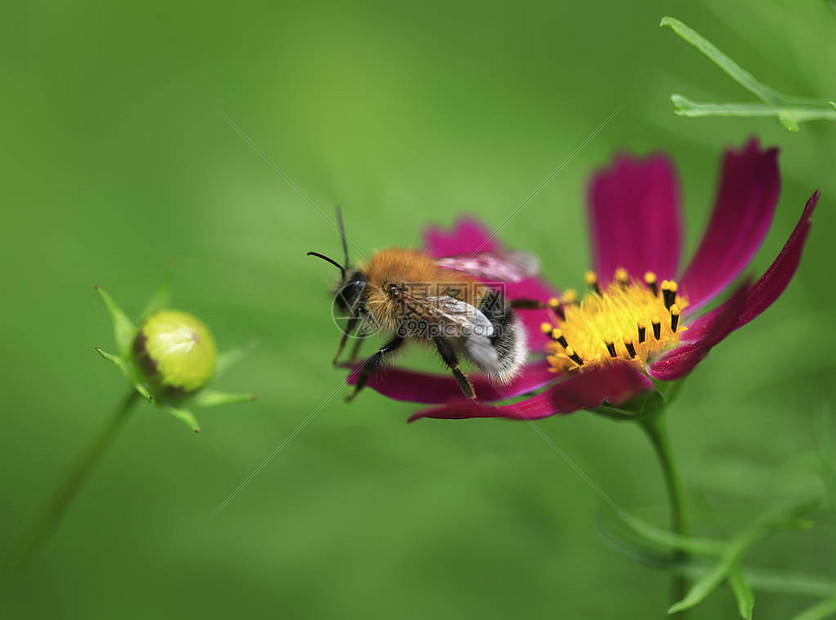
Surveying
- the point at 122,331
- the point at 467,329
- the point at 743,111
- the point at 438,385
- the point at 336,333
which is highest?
the point at 743,111

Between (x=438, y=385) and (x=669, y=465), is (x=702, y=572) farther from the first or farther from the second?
(x=438, y=385)

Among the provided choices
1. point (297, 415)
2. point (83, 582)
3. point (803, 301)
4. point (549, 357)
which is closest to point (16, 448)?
point (83, 582)

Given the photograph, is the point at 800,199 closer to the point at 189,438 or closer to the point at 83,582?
the point at 189,438

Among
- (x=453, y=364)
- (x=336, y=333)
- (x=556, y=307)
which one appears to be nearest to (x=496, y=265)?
(x=556, y=307)

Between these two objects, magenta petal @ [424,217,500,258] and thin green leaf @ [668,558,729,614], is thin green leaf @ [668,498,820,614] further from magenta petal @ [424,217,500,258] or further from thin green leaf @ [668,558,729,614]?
magenta petal @ [424,217,500,258]

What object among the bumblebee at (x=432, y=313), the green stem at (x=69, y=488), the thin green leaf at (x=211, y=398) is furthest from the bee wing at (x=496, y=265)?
the green stem at (x=69, y=488)

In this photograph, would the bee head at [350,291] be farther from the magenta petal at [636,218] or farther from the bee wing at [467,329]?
the magenta petal at [636,218]

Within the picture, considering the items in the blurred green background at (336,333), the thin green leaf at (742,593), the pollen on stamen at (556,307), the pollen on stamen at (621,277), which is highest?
the pollen on stamen at (621,277)
